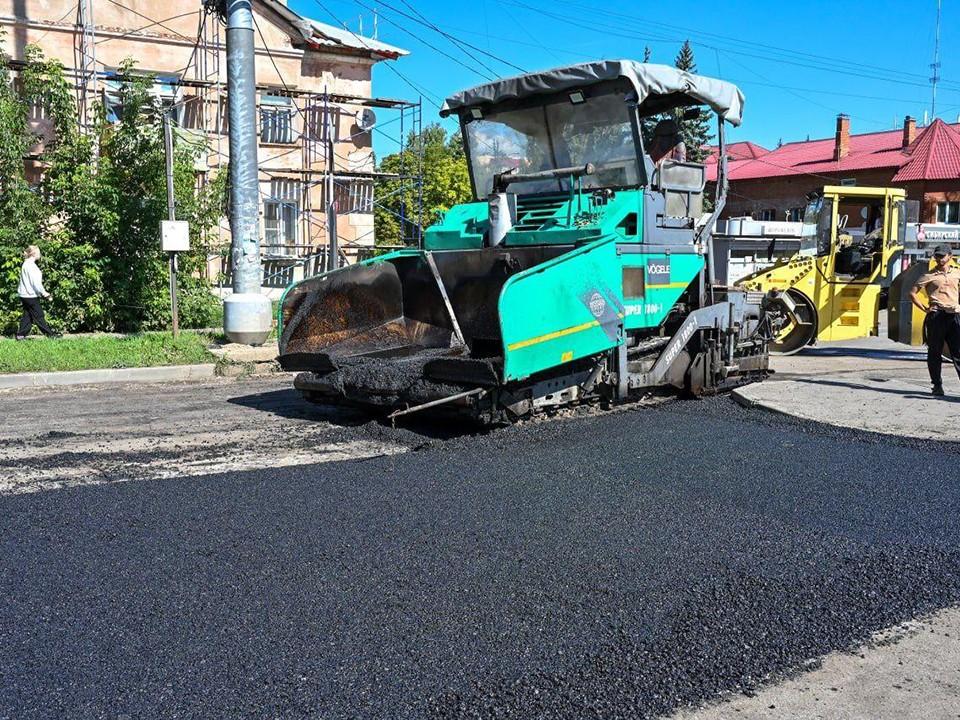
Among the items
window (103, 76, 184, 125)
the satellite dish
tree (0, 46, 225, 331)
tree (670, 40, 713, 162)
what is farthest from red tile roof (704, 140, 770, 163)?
tree (0, 46, 225, 331)

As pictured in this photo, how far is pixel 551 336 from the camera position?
269 inches

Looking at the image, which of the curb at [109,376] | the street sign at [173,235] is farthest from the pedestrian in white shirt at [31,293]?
the curb at [109,376]

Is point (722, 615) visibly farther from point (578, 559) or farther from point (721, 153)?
point (721, 153)

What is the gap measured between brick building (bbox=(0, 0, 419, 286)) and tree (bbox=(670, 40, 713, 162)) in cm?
748

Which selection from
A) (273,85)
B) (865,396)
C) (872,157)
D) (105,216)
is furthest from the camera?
(872,157)

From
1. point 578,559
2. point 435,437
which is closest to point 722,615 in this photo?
point 578,559

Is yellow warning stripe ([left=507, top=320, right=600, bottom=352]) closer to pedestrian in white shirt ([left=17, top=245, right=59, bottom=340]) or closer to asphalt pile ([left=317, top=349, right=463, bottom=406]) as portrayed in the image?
asphalt pile ([left=317, top=349, right=463, bottom=406])

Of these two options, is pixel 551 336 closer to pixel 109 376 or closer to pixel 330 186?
pixel 109 376

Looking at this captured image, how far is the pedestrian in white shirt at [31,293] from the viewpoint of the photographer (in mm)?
12742

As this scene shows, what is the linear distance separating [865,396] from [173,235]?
28.7 ft

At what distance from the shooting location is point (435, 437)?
23.5 ft

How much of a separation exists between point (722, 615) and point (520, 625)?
2.74ft

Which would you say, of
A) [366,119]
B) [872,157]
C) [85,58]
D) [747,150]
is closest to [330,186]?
[366,119]

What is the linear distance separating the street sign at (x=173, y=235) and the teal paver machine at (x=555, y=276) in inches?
195
